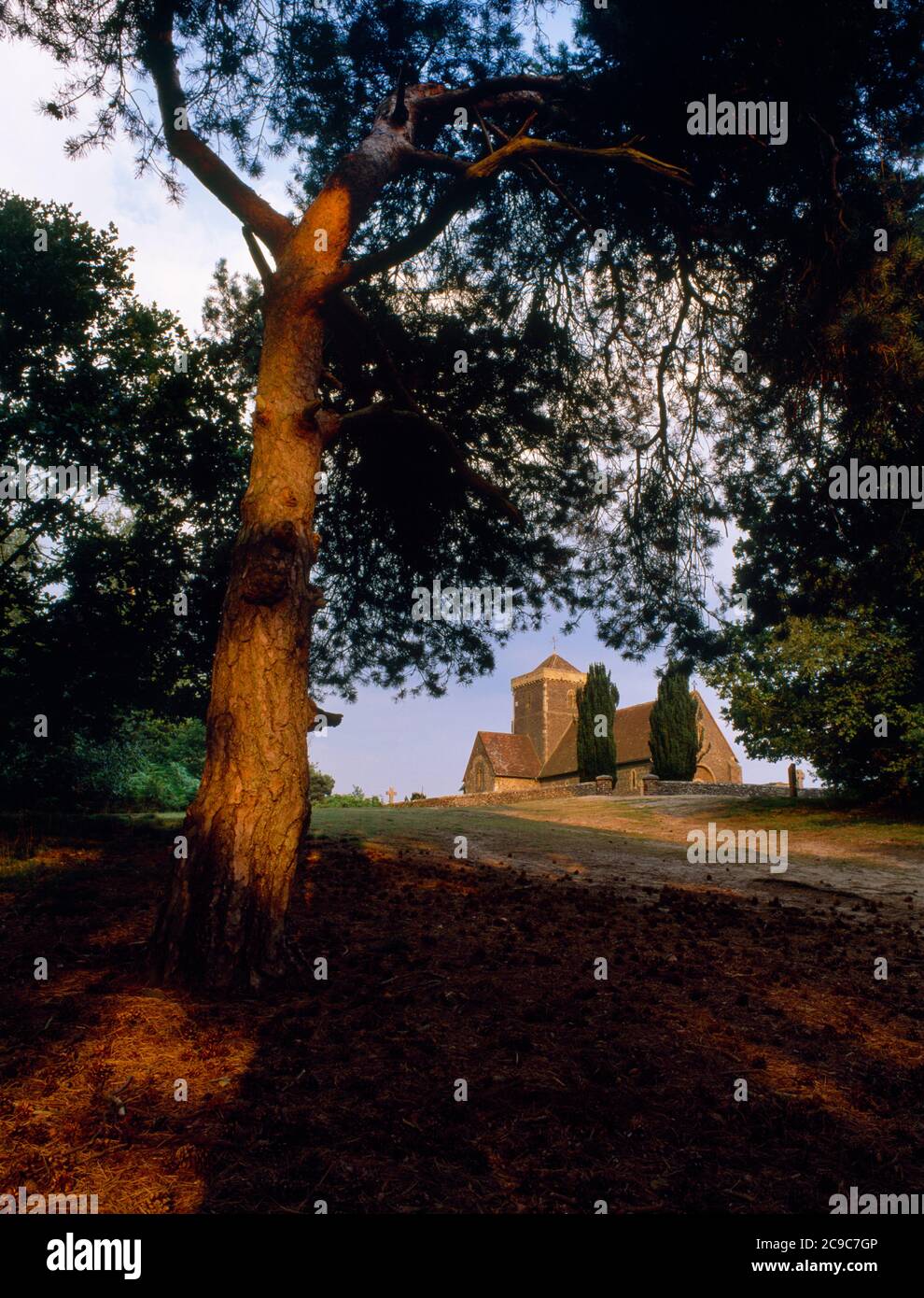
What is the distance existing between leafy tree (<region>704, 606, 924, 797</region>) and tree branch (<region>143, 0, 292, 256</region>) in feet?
48.9

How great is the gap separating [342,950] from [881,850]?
14.1 metres

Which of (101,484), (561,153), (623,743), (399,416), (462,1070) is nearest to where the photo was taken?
(462,1070)

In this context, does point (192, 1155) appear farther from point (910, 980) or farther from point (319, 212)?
point (319, 212)

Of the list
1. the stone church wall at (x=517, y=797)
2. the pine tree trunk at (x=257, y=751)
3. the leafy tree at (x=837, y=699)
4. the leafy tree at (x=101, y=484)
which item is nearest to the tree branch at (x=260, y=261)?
the pine tree trunk at (x=257, y=751)

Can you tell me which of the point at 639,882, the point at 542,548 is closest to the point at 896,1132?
the point at 639,882

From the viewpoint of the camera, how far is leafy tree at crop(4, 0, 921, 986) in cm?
558

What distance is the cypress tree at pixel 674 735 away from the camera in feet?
124

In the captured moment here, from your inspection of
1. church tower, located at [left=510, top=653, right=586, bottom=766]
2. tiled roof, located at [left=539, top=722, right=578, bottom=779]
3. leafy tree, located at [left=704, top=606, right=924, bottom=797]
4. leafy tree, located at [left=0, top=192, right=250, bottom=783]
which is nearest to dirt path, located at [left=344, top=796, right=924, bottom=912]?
leafy tree, located at [left=704, top=606, right=924, bottom=797]

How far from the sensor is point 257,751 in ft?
17.0

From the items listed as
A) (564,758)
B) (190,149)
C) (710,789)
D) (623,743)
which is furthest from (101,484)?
(564,758)

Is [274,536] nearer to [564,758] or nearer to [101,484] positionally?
[101,484]

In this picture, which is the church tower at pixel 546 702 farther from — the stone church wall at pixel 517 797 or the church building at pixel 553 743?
the stone church wall at pixel 517 797

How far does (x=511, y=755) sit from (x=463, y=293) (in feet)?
182
